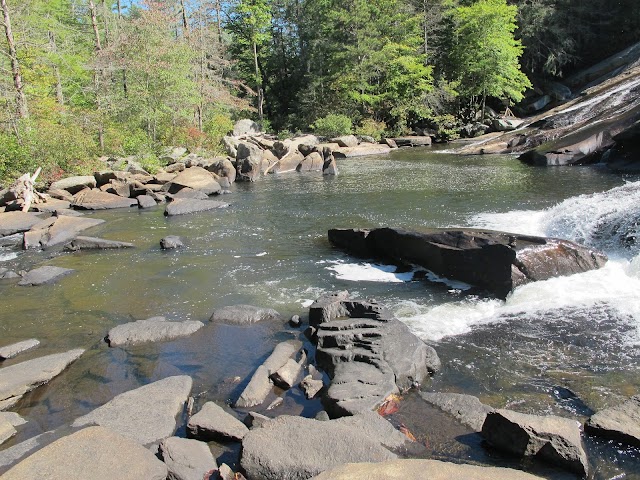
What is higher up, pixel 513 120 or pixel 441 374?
pixel 513 120

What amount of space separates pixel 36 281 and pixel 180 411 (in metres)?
6.20

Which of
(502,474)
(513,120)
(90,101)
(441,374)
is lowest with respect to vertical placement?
(441,374)

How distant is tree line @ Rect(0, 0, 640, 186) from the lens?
84.9ft

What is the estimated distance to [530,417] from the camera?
4.29 metres

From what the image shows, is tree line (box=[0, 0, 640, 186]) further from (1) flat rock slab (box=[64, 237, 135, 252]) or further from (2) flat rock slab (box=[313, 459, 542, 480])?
(2) flat rock slab (box=[313, 459, 542, 480])

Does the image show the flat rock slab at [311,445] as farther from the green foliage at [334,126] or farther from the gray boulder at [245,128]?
the green foliage at [334,126]

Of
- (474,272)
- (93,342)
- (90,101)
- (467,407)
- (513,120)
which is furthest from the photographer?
(513,120)

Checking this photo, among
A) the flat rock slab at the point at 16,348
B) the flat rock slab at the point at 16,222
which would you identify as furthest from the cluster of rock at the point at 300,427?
the flat rock slab at the point at 16,222

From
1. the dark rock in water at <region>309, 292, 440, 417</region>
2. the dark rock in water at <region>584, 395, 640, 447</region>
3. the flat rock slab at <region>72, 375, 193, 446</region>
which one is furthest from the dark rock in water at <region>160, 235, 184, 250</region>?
the dark rock in water at <region>584, 395, 640, 447</region>

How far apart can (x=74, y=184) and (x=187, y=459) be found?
1701 cm

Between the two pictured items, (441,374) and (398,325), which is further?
(398,325)

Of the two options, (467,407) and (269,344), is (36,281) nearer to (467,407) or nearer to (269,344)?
(269,344)

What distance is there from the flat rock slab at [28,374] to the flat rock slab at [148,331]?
1.63ft

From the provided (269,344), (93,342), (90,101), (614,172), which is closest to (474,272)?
(269,344)
